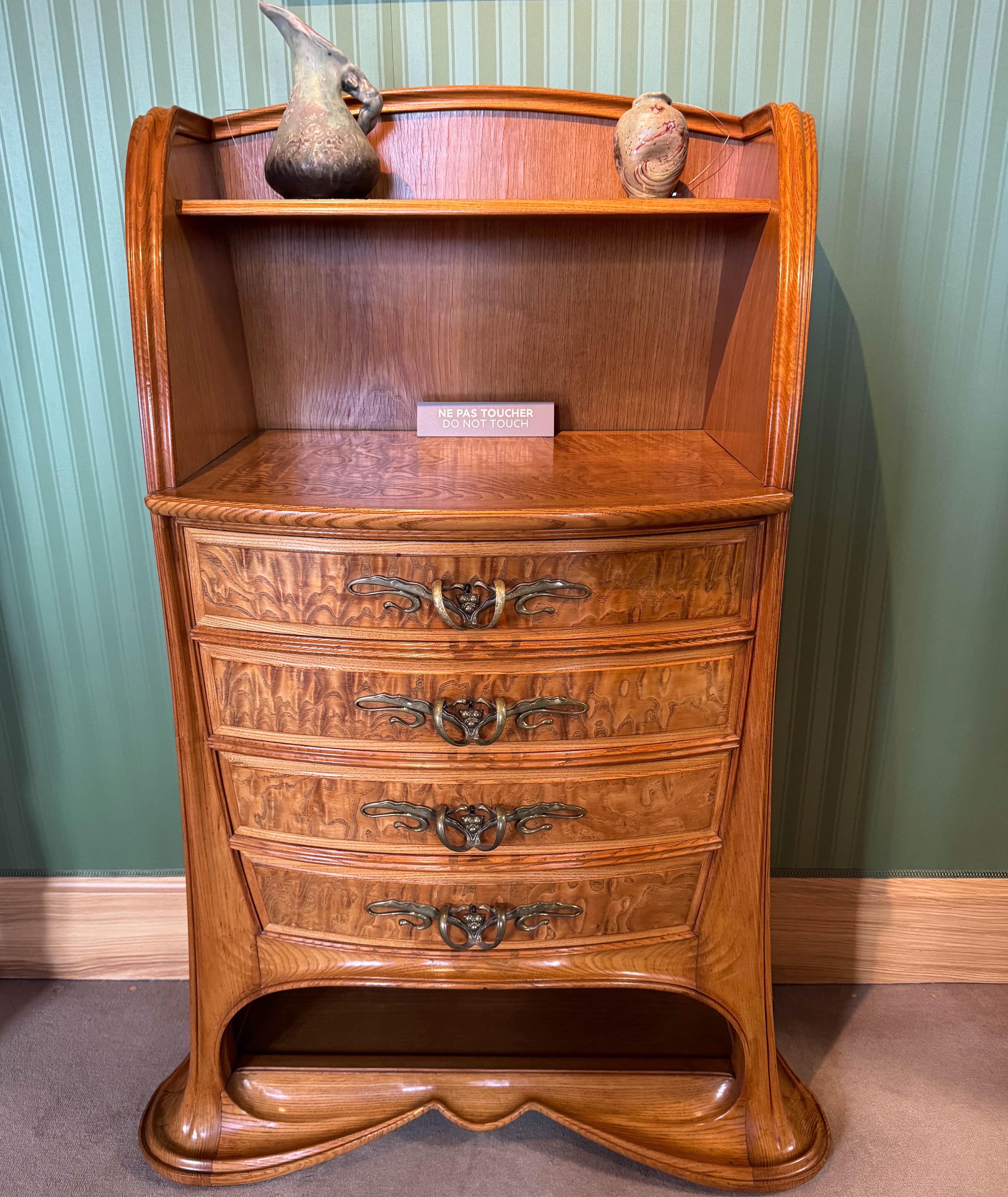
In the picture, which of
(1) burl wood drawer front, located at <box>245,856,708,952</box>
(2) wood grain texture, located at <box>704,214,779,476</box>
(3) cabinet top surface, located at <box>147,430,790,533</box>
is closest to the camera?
(3) cabinet top surface, located at <box>147,430,790,533</box>

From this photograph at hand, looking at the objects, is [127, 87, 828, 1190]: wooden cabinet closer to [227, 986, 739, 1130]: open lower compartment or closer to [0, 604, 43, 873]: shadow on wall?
[227, 986, 739, 1130]: open lower compartment

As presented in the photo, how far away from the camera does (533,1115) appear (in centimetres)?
168

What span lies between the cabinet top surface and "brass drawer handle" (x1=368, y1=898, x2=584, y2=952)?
58 centimetres

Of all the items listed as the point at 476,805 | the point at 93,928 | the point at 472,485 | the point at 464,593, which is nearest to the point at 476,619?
the point at 464,593

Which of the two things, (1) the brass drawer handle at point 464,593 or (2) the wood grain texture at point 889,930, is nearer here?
(1) the brass drawer handle at point 464,593

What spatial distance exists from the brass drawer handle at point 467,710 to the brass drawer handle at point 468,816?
116mm

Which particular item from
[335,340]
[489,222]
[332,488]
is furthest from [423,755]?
[489,222]

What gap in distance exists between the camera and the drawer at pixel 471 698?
1271 millimetres

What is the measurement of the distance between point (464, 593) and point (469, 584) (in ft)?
0.04

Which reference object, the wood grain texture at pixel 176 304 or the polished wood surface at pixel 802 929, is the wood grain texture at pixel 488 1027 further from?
the wood grain texture at pixel 176 304

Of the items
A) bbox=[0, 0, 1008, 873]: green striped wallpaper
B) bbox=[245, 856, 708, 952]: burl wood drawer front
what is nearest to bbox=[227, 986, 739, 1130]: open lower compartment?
bbox=[245, 856, 708, 952]: burl wood drawer front

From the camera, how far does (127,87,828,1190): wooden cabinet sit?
1.23 meters

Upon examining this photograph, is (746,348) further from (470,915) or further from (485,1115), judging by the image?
(485,1115)

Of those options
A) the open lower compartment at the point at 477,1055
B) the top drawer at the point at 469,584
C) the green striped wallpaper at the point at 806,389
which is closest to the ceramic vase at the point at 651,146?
the green striped wallpaper at the point at 806,389
